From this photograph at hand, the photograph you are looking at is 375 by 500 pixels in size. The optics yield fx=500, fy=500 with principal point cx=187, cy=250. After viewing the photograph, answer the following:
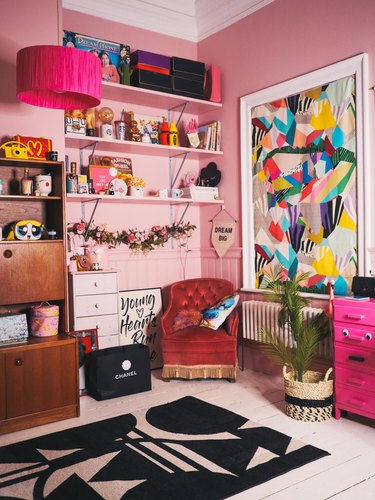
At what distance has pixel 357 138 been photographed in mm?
3502

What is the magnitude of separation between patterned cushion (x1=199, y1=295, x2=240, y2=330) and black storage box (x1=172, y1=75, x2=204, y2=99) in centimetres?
186

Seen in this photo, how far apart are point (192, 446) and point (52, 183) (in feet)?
6.68

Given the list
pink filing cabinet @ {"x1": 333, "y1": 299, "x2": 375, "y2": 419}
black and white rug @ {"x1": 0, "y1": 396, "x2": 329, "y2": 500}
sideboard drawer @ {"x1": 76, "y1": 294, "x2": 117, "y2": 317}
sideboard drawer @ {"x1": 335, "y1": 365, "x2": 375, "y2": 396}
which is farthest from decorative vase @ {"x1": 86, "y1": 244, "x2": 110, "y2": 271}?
Answer: sideboard drawer @ {"x1": 335, "y1": 365, "x2": 375, "y2": 396}

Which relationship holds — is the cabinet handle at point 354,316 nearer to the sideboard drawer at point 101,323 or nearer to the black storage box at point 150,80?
the sideboard drawer at point 101,323

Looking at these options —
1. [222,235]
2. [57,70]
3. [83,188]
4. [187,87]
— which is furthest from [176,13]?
[57,70]

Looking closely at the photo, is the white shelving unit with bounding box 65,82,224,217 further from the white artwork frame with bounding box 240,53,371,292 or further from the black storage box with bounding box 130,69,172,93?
the white artwork frame with bounding box 240,53,371,292

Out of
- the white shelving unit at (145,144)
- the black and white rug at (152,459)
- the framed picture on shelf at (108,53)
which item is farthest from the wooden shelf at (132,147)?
the black and white rug at (152,459)

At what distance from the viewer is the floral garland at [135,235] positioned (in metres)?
4.25

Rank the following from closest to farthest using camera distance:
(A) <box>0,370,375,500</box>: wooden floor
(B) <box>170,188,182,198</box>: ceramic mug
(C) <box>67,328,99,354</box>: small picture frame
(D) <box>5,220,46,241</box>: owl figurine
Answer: (A) <box>0,370,375,500</box>: wooden floor → (D) <box>5,220,46,241</box>: owl figurine → (C) <box>67,328,99,354</box>: small picture frame → (B) <box>170,188,182,198</box>: ceramic mug

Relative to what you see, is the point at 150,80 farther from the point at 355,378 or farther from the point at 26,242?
the point at 355,378

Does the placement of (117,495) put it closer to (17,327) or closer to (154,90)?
(17,327)

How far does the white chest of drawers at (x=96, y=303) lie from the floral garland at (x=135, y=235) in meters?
0.46

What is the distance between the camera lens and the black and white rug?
237 centimetres

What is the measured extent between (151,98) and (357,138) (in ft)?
5.95
